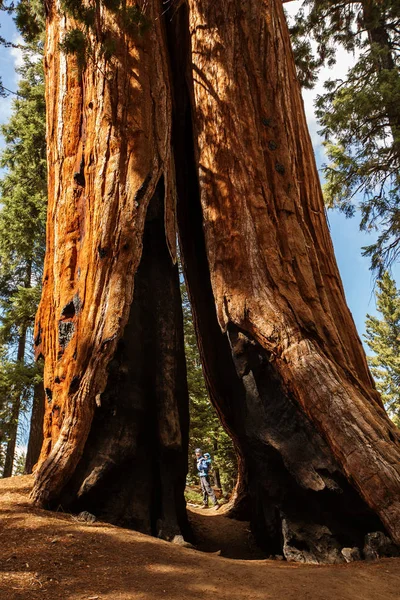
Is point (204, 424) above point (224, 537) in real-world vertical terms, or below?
above

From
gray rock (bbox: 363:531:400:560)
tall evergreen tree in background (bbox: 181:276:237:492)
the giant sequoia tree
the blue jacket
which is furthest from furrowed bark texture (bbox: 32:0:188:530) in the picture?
tall evergreen tree in background (bbox: 181:276:237:492)

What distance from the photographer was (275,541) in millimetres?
4391

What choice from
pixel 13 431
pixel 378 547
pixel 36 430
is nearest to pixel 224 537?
pixel 378 547

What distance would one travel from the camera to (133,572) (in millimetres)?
2656

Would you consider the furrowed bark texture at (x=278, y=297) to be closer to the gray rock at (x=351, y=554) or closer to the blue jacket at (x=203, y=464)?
the gray rock at (x=351, y=554)

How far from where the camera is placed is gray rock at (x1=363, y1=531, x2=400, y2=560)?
3.29 meters

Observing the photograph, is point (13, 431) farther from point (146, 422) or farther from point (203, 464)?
point (146, 422)

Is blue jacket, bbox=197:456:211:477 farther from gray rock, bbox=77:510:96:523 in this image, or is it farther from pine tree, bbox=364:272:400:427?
pine tree, bbox=364:272:400:427

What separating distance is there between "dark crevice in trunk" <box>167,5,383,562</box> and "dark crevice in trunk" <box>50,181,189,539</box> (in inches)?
19.8

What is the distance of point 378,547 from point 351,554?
0.90 feet

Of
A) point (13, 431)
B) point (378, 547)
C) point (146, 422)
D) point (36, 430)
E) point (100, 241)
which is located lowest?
point (378, 547)

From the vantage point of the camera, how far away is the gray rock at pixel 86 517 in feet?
12.4

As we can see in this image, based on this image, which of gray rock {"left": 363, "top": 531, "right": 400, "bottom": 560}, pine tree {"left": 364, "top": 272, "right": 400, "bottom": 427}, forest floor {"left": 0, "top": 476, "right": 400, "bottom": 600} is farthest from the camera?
pine tree {"left": 364, "top": 272, "right": 400, "bottom": 427}

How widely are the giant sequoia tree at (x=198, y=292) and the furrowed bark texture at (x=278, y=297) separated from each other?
0.06 ft
